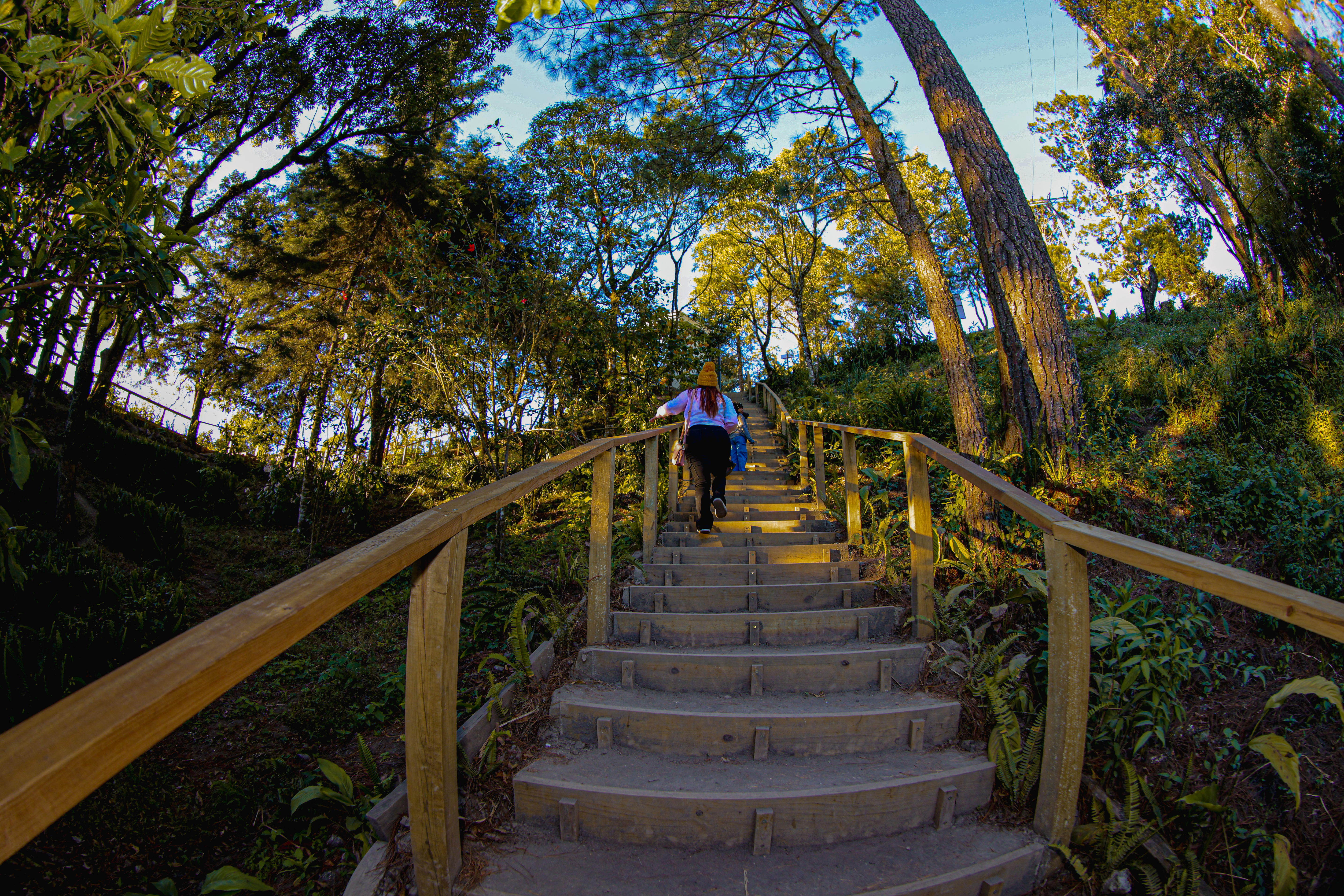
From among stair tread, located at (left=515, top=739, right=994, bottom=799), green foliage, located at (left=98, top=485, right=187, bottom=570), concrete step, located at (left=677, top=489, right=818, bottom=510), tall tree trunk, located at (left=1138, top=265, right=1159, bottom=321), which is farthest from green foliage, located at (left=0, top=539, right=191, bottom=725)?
tall tree trunk, located at (left=1138, top=265, right=1159, bottom=321)

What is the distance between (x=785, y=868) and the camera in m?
2.02

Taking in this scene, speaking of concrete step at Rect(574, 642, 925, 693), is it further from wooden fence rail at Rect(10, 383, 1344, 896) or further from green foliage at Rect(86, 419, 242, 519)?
green foliage at Rect(86, 419, 242, 519)

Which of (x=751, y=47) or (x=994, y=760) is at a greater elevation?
(x=751, y=47)

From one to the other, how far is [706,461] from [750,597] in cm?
173

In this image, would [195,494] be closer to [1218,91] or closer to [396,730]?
[396,730]


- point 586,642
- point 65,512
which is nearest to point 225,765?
point 586,642

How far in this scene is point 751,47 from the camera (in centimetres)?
753

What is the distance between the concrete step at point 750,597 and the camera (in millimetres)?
3732

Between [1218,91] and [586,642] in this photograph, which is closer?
[586,642]

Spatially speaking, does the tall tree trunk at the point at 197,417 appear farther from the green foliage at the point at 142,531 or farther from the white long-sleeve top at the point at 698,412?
the white long-sleeve top at the point at 698,412

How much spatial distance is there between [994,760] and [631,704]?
5.05ft

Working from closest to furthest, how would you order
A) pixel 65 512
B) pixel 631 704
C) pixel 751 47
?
pixel 631 704, pixel 65 512, pixel 751 47

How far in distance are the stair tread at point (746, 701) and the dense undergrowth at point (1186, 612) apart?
0.29 meters

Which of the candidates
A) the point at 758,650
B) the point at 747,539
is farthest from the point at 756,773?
the point at 747,539
